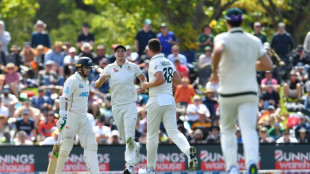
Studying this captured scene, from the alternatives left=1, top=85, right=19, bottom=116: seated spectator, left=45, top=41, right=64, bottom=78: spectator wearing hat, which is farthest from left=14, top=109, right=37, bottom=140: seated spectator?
left=45, top=41, right=64, bottom=78: spectator wearing hat

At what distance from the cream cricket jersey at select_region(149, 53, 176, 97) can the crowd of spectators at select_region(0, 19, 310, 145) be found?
6.21 metres

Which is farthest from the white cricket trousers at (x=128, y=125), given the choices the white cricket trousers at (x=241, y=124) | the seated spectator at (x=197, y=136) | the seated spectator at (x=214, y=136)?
the seated spectator at (x=214, y=136)

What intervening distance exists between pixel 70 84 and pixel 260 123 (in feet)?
33.5

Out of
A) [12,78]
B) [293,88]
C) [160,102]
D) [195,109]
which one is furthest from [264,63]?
[12,78]

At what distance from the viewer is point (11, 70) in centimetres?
2703

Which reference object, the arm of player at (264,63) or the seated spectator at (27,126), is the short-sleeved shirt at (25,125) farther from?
the arm of player at (264,63)

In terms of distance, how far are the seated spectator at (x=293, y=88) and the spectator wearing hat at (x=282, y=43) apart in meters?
1.90

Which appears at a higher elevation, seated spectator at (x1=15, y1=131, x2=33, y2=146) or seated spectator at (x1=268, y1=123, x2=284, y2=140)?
seated spectator at (x1=268, y1=123, x2=284, y2=140)

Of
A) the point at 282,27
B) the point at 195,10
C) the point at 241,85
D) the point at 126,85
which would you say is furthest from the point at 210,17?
the point at 241,85

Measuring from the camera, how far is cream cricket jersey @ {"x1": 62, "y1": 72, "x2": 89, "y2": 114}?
1547 cm

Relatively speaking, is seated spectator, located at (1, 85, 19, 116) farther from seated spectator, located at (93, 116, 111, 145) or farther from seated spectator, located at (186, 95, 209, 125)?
seated spectator, located at (186, 95, 209, 125)

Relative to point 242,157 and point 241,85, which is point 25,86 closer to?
point 242,157

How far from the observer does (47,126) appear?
Answer: 23.6 m

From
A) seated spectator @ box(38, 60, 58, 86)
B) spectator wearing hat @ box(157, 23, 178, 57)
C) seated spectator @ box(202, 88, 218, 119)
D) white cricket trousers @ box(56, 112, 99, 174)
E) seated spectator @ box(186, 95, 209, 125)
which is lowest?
white cricket trousers @ box(56, 112, 99, 174)
